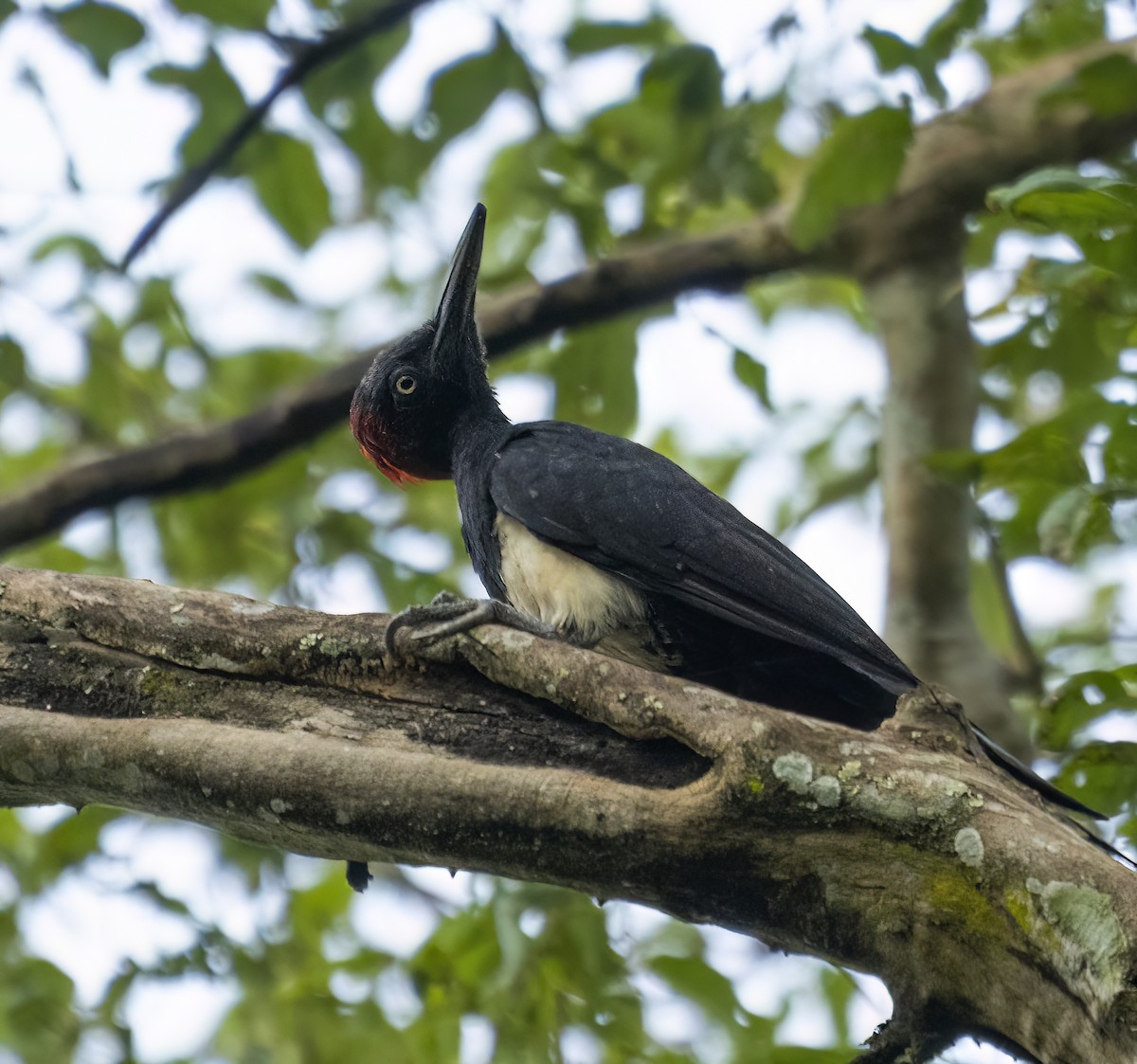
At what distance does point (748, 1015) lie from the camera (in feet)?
12.8

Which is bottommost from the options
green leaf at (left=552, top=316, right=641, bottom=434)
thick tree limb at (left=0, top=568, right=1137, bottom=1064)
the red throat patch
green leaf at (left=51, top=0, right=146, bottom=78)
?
thick tree limb at (left=0, top=568, right=1137, bottom=1064)

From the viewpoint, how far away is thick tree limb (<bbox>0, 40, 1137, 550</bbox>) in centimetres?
549

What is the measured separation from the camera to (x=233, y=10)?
4938 millimetres

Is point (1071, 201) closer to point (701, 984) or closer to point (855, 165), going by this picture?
point (855, 165)

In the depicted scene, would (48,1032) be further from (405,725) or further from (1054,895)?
(1054,895)

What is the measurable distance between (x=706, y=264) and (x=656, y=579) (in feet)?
→ 7.97

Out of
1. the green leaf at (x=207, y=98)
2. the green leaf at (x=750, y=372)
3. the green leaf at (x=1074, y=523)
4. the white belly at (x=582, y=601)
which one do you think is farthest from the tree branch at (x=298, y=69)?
the green leaf at (x=1074, y=523)

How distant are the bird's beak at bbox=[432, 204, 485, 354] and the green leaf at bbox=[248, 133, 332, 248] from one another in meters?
0.75

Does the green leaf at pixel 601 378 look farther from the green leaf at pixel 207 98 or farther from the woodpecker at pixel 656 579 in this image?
the green leaf at pixel 207 98

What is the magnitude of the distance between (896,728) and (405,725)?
44.9 inches

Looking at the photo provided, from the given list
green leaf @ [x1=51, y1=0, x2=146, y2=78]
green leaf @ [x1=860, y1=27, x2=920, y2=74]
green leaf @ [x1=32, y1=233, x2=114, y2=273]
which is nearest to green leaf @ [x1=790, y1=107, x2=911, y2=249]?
green leaf @ [x1=860, y1=27, x2=920, y2=74]

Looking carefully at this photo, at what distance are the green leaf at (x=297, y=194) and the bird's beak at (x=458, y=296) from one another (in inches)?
29.6

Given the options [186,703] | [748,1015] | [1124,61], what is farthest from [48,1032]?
[1124,61]

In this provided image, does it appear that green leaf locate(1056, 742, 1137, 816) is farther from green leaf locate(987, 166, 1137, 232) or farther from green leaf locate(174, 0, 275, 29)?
green leaf locate(174, 0, 275, 29)
